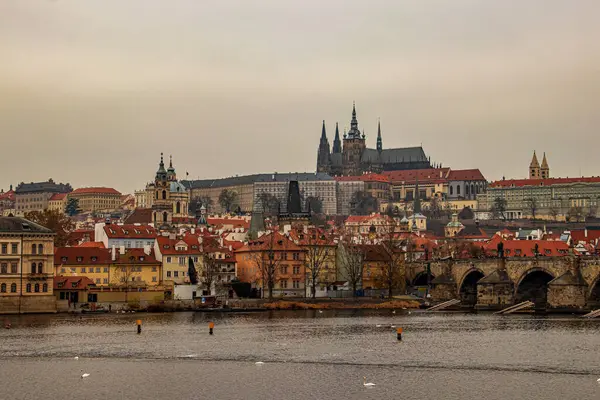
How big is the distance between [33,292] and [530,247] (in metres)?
53.5

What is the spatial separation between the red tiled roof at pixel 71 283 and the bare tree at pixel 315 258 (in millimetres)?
18095

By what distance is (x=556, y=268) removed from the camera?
296 feet

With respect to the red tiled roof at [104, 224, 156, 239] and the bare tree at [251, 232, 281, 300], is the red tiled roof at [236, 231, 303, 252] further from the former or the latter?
the red tiled roof at [104, 224, 156, 239]

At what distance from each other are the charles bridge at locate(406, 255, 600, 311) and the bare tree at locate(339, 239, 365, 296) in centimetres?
490

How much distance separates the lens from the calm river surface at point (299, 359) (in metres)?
46.7

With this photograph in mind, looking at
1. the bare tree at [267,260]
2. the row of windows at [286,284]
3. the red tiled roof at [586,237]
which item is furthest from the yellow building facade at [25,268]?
the red tiled roof at [586,237]

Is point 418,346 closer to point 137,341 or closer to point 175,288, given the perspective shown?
point 137,341

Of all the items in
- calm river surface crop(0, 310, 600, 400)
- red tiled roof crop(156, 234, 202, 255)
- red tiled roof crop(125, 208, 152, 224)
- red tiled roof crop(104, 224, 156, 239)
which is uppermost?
red tiled roof crop(125, 208, 152, 224)

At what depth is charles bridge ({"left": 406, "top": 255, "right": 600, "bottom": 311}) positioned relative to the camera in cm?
8706

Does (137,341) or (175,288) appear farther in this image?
(175,288)

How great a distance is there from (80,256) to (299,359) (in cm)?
4490

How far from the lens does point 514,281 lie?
9406 centimetres

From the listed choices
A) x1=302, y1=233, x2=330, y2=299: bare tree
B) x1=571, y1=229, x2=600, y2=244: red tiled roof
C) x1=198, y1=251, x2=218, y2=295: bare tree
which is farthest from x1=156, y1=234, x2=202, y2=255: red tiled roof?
x1=571, y1=229, x2=600, y2=244: red tiled roof

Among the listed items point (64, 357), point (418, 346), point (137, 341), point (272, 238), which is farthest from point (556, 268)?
point (64, 357)
